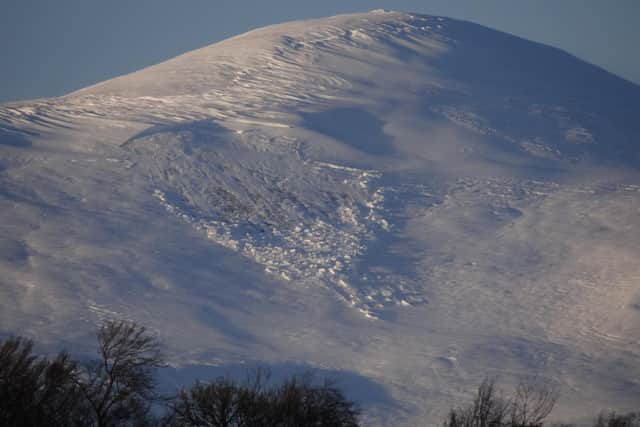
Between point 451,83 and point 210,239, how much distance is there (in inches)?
1388

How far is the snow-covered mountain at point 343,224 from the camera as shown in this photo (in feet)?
114

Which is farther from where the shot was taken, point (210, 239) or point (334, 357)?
point (210, 239)

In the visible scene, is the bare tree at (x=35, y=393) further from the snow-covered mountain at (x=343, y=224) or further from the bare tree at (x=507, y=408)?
the snow-covered mountain at (x=343, y=224)

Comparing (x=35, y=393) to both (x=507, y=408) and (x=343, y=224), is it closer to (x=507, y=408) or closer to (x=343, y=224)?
(x=507, y=408)

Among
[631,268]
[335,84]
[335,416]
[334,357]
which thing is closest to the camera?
[335,416]

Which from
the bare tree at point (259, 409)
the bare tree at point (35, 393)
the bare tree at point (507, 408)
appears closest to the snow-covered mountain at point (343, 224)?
the bare tree at point (507, 408)

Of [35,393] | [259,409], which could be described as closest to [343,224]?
[259,409]

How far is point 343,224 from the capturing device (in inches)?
1861

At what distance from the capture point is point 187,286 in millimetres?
39906

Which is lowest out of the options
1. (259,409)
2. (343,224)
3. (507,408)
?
(259,409)

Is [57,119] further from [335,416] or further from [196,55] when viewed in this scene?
[335,416]

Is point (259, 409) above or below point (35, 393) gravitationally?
above

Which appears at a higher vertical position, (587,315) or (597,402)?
(587,315)

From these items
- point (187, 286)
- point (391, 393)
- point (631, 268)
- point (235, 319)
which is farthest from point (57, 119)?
point (631, 268)
